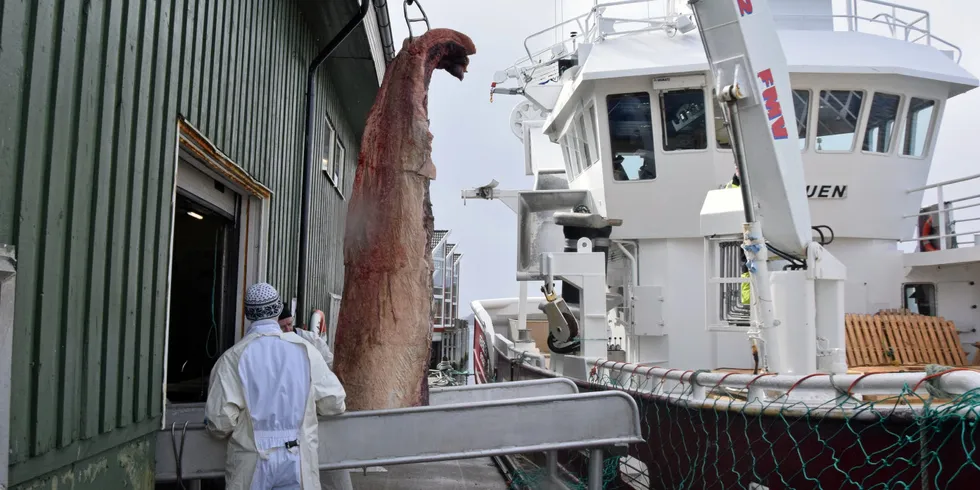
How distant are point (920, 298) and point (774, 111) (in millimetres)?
5061

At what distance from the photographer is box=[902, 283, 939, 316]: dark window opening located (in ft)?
31.6

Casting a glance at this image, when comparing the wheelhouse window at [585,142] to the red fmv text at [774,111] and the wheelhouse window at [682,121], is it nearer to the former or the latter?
the wheelhouse window at [682,121]

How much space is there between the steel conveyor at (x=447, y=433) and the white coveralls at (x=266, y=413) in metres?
0.21

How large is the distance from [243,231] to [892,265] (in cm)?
846

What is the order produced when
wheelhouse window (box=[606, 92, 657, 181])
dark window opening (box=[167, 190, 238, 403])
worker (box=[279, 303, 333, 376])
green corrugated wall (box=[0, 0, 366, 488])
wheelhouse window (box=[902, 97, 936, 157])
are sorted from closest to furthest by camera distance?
green corrugated wall (box=[0, 0, 366, 488]) → worker (box=[279, 303, 333, 376]) → dark window opening (box=[167, 190, 238, 403]) → wheelhouse window (box=[902, 97, 936, 157]) → wheelhouse window (box=[606, 92, 657, 181])

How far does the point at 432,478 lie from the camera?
6395mm

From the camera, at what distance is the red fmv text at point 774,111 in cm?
643

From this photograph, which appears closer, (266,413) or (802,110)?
(266,413)

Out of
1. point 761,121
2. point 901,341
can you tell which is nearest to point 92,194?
point 761,121

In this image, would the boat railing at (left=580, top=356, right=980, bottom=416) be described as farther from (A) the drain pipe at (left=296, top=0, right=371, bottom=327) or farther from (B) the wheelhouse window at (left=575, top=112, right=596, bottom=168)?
(B) the wheelhouse window at (left=575, top=112, right=596, bottom=168)

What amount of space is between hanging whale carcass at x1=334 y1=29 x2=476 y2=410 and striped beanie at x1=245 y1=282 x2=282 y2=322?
0.86 meters

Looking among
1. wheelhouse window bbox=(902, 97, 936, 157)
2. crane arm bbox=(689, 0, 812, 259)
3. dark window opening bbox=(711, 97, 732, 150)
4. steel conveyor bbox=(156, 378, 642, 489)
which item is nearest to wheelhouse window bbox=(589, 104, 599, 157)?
dark window opening bbox=(711, 97, 732, 150)

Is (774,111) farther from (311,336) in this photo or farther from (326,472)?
(326,472)

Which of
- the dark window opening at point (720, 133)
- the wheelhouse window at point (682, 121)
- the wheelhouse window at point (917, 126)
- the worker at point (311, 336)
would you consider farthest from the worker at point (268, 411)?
the wheelhouse window at point (917, 126)
